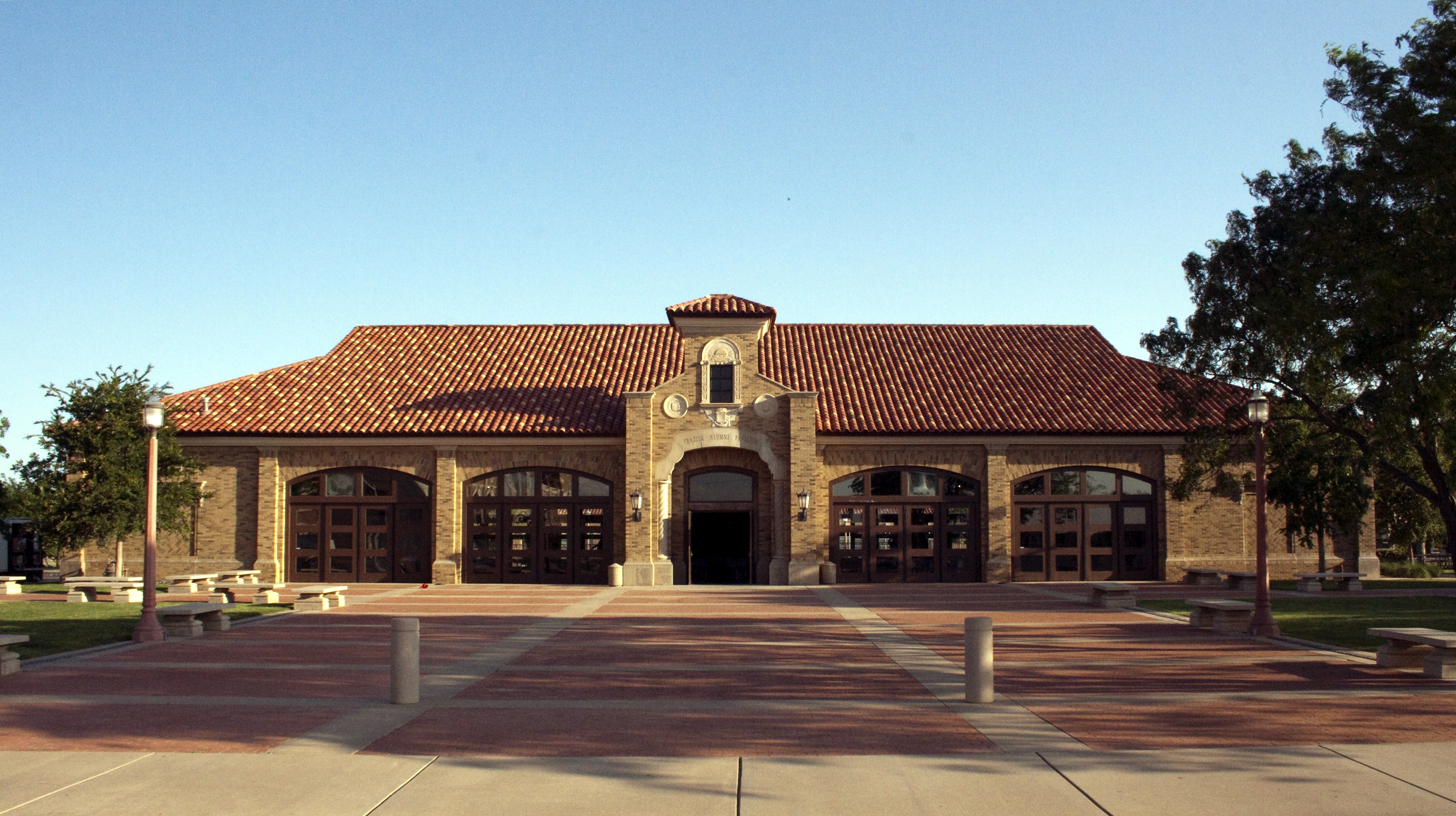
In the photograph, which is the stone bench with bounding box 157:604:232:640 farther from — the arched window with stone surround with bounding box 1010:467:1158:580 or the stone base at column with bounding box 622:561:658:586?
the arched window with stone surround with bounding box 1010:467:1158:580

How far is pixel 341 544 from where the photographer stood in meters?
32.0

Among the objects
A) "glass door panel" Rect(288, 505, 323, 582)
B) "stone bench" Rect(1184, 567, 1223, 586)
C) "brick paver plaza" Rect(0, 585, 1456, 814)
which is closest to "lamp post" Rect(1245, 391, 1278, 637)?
"brick paver plaza" Rect(0, 585, 1456, 814)

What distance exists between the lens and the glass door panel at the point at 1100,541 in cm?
3183

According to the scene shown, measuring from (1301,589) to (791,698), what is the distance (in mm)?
21371

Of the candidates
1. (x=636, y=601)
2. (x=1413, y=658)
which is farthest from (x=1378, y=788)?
(x=636, y=601)

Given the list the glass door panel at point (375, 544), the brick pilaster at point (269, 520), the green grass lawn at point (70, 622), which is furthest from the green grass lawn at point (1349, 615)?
the brick pilaster at point (269, 520)

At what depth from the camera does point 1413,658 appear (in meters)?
13.5

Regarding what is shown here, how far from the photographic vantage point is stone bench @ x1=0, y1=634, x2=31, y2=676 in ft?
42.5

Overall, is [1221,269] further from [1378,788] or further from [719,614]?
[1378,788]

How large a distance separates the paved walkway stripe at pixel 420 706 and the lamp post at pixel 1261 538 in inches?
433

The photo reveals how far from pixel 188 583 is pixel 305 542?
16.8 ft

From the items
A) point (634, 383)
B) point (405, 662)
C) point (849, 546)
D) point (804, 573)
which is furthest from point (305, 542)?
point (405, 662)

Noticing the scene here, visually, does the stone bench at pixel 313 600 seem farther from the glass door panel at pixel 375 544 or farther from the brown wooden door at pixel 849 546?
the brown wooden door at pixel 849 546

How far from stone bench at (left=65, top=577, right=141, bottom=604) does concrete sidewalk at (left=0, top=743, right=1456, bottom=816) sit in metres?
18.0
